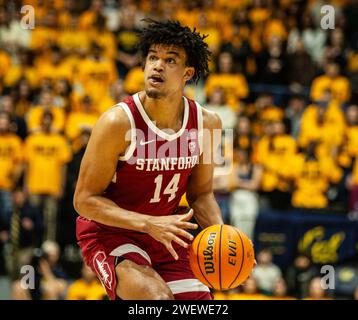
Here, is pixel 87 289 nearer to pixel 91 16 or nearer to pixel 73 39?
pixel 73 39

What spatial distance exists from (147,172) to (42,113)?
6.14 metres

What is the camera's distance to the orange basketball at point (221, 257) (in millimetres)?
5141

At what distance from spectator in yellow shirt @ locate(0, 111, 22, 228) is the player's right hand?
18.7 feet

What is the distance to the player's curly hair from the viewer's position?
5.47m

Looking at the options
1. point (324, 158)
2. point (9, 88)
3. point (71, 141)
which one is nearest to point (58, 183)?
point (71, 141)

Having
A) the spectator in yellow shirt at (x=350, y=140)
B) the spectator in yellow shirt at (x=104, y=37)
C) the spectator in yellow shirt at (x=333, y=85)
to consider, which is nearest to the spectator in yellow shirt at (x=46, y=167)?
the spectator in yellow shirt at (x=104, y=37)

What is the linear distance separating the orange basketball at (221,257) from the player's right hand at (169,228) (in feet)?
0.77

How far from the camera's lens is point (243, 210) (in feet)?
35.2

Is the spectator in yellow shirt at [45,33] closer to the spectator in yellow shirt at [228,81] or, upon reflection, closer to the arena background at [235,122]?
the arena background at [235,122]

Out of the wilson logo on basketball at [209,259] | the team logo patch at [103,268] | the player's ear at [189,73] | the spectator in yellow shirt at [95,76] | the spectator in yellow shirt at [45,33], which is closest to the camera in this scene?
the wilson logo on basketball at [209,259]

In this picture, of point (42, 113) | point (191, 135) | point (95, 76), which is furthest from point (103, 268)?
point (95, 76)

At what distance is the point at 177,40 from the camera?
546 cm

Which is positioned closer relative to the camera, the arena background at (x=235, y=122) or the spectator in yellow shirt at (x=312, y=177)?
the arena background at (x=235, y=122)
